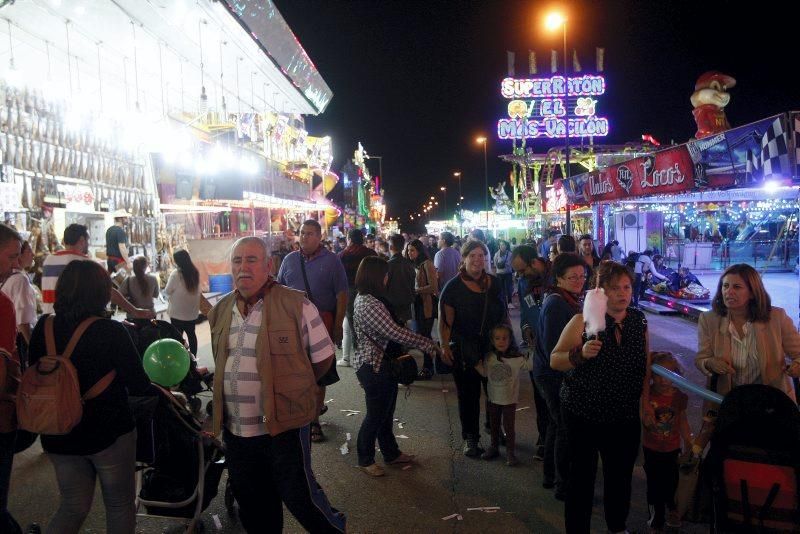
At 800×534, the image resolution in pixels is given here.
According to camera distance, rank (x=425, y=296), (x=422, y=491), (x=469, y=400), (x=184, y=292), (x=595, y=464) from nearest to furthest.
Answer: (x=595, y=464)
(x=422, y=491)
(x=469, y=400)
(x=184, y=292)
(x=425, y=296)

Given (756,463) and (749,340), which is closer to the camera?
(756,463)

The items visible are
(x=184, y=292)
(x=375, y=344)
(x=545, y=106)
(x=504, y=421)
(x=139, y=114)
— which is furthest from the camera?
(x=545, y=106)

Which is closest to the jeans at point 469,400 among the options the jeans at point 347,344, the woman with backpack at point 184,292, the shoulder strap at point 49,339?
the shoulder strap at point 49,339

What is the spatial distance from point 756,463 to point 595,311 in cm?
103

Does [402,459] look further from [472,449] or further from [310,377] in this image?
[310,377]

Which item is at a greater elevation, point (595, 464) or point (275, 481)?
point (275, 481)

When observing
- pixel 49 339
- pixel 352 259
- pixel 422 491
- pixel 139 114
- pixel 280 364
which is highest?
pixel 139 114

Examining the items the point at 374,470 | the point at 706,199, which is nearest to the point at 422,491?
the point at 374,470

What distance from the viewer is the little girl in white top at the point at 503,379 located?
4.87m

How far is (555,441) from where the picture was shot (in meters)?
4.36

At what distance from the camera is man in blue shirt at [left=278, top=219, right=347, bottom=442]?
5.77m

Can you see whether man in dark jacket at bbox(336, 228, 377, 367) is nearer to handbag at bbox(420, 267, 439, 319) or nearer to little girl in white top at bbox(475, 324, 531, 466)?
handbag at bbox(420, 267, 439, 319)

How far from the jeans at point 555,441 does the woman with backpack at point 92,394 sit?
9.33ft

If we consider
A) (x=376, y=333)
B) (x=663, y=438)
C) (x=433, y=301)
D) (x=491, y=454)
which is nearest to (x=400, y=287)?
(x=433, y=301)
